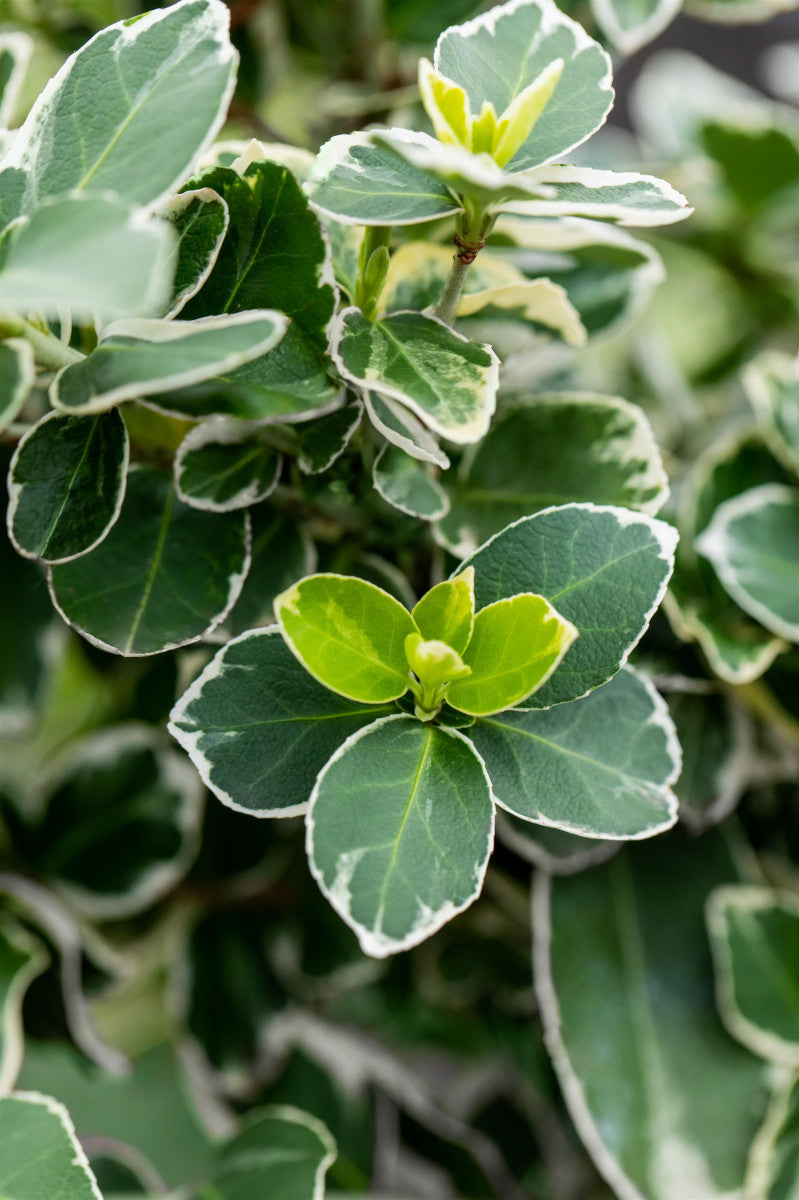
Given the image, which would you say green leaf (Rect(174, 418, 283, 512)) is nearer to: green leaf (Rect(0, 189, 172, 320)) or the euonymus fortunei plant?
the euonymus fortunei plant

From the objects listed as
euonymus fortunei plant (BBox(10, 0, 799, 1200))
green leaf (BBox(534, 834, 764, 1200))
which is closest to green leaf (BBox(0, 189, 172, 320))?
euonymus fortunei plant (BBox(10, 0, 799, 1200))

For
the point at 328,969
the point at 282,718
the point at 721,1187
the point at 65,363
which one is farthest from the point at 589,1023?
the point at 65,363

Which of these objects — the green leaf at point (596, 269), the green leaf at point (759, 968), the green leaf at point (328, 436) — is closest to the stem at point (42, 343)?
→ the green leaf at point (328, 436)

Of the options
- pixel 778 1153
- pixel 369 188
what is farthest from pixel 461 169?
pixel 778 1153

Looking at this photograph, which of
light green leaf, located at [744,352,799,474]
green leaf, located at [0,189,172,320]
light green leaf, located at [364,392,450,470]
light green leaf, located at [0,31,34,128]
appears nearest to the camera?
green leaf, located at [0,189,172,320]

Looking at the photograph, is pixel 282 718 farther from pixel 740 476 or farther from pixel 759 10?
pixel 759 10
